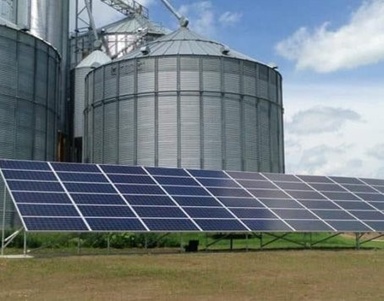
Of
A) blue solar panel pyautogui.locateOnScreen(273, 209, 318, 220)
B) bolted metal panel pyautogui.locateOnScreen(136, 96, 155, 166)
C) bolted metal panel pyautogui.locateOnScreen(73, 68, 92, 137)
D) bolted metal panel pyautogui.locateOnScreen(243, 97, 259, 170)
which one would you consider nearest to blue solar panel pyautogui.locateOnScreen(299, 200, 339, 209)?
blue solar panel pyautogui.locateOnScreen(273, 209, 318, 220)

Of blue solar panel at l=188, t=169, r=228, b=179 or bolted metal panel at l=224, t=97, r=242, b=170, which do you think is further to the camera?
bolted metal panel at l=224, t=97, r=242, b=170

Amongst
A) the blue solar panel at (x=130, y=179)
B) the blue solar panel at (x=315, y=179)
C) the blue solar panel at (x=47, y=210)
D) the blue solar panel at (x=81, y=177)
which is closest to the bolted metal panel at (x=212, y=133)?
the blue solar panel at (x=315, y=179)

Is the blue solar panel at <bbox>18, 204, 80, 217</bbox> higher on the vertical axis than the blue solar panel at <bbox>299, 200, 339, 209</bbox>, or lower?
lower

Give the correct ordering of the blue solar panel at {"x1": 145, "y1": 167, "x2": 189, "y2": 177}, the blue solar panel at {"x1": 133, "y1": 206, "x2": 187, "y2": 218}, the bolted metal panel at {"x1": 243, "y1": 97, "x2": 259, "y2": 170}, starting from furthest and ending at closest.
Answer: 1. the bolted metal panel at {"x1": 243, "y1": 97, "x2": 259, "y2": 170}
2. the blue solar panel at {"x1": 145, "y1": 167, "x2": 189, "y2": 177}
3. the blue solar panel at {"x1": 133, "y1": 206, "x2": 187, "y2": 218}

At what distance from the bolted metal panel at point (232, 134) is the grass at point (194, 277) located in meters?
26.0

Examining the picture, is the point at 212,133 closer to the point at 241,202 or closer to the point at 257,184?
the point at 257,184

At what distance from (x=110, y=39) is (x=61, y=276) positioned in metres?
60.0

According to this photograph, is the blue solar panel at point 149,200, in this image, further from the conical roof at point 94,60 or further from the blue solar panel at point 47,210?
the conical roof at point 94,60

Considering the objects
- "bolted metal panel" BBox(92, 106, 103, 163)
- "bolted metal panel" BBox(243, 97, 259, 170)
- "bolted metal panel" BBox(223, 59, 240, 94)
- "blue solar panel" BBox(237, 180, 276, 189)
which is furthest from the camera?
"bolted metal panel" BBox(92, 106, 103, 163)

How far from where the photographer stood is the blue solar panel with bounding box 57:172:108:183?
104 feet

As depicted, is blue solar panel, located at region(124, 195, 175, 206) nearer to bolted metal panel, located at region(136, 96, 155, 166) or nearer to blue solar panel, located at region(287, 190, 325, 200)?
blue solar panel, located at region(287, 190, 325, 200)

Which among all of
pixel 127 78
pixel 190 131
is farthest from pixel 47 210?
pixel 127 78

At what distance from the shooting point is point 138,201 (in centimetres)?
3100

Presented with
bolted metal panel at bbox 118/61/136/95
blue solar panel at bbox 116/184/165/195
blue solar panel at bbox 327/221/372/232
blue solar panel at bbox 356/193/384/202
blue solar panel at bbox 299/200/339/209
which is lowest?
blue solar panel at bbox 327/221/372/232
